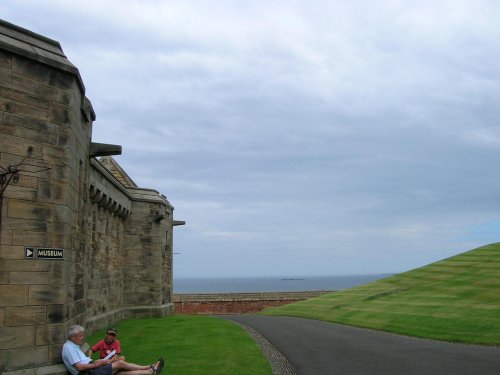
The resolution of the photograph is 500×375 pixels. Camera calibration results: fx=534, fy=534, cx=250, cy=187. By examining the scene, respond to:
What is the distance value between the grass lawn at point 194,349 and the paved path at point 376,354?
3.99 feet

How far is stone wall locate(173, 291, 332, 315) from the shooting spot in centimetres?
5144

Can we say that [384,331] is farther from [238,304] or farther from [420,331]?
[238,304]

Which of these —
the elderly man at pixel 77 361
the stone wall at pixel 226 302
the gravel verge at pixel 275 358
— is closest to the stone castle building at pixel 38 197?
the elderly man at pixel 77 361

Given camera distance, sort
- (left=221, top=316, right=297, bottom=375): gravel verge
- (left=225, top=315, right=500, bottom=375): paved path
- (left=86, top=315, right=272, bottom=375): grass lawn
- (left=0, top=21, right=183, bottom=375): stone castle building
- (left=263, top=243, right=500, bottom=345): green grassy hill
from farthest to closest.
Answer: (left=263, top=243, right=500, bottom=345): green grassy hill, (left=221, top=316, right=297, bottom=375): gravel verge, (left=86, top=315, right=272, bottom=375): grass lawn, (left=225, top=315, right=500, bottom=375): paved path, (left=0, top=21, right=183, bottom=375): stone castle building

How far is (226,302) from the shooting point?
53.2 meters

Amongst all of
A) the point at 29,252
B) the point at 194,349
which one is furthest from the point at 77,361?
the point at 194,349

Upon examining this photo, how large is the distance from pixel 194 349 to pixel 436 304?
13.9 m

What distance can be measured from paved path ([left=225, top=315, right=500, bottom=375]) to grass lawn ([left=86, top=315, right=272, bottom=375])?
122cm

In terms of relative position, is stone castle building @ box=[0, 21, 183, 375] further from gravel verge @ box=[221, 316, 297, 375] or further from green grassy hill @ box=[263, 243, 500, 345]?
green grassy hill @ box=[263, 243, 500, 345]

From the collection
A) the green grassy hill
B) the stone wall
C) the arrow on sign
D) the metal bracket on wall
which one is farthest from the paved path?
the stone wall

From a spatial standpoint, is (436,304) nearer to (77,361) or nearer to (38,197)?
(77,361)

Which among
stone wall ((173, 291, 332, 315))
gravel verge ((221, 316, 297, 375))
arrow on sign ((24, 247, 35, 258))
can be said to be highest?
arrow on sign ((24, 247, 35, 258))

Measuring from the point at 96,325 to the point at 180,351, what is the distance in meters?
8.71

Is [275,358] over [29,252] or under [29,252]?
under
